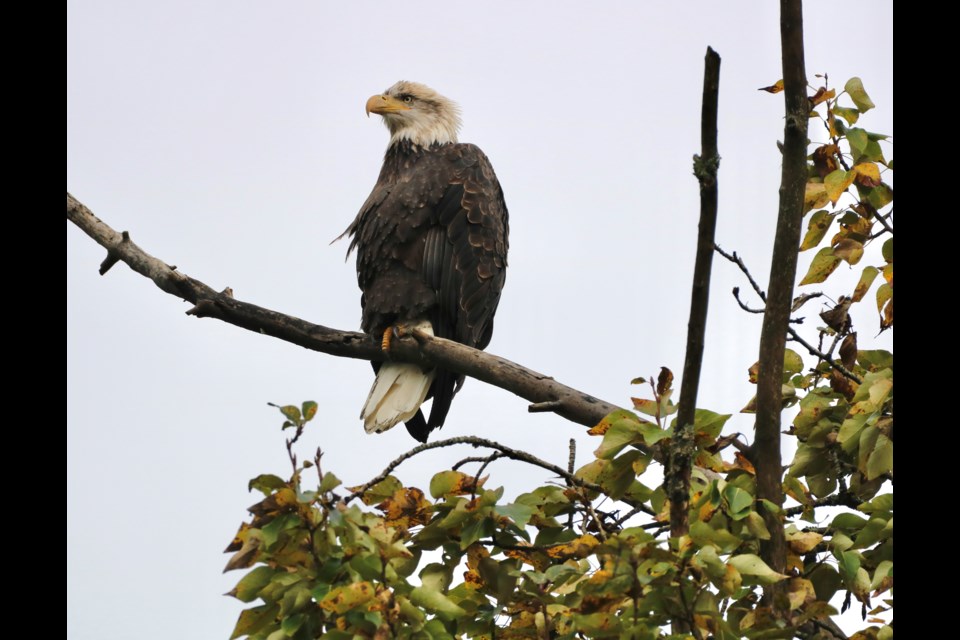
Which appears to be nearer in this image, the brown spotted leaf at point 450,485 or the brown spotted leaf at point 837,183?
the brown spotted leaf at point 450,485

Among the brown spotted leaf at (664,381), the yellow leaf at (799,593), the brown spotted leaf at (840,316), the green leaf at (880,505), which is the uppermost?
the brown spotted leaf at (840,316)

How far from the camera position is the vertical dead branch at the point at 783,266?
2631 mm

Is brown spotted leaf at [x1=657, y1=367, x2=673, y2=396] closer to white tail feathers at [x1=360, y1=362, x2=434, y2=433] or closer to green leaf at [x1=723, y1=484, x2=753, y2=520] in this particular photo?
green leaf at [x1=723, y1=484, x2=753, y2=520]

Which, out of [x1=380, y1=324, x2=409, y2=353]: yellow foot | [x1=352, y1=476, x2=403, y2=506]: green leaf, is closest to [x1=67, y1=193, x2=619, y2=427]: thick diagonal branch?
[x1=380, y1=324, x2=409, y2=353]: yellow foot

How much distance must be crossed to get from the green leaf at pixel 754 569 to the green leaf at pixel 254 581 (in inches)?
38.7

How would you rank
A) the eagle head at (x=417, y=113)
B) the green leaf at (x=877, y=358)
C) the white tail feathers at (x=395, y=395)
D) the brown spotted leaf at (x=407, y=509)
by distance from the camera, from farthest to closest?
the eagle head at (x=417, y=113) → the white tail feathers at (x=395, y=395) → the green leaf at (x=877, y=358) → the brown spotted leaf at (x=407, y=509)

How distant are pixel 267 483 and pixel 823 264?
177 centimetres

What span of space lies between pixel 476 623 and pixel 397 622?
536mm

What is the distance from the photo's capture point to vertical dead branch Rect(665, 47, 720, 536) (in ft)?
7.05

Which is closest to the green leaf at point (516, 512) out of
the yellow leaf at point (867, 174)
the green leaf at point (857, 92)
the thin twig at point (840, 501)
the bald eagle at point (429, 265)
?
the thin twig at point (840, 501)

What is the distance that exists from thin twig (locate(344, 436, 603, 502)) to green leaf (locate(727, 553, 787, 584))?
52cm

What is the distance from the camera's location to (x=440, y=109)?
645 cm

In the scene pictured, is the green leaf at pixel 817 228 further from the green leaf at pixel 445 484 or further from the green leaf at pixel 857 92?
the green leaf at pixel 445 484
